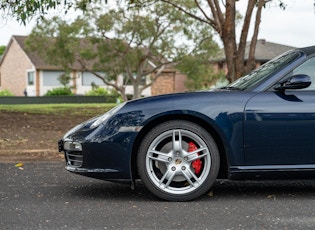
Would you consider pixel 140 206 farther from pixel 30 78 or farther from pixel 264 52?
pixel 264 52

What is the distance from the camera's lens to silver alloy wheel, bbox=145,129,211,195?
548 cm

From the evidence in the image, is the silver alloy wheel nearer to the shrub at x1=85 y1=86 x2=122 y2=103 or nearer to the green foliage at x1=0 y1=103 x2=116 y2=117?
the green foliage at x1=0 y1=103 x2=116 y2=117

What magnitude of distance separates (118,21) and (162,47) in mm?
3053

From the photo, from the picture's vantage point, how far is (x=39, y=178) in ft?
23.0

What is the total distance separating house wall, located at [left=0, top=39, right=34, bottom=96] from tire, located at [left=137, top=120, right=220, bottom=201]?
157 ft

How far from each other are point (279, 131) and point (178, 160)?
0.92 m

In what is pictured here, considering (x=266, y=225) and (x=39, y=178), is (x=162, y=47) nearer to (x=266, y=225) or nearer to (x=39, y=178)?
(x=39, y=178)

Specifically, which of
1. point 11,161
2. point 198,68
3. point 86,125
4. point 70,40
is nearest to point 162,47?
point 198,68

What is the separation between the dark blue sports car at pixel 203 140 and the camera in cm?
549

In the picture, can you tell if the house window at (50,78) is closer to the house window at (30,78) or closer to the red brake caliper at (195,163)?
the house window at (30,78)

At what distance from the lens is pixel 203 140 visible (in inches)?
217

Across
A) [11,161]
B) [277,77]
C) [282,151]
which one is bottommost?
[11,161]

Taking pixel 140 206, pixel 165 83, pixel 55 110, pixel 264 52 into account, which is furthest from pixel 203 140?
pixel 264 52

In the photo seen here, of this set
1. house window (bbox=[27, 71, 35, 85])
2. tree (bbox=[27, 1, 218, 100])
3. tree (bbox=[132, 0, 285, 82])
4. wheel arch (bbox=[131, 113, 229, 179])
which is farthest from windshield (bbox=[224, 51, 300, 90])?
house window (bbox=[27, 71, 35, 85])
